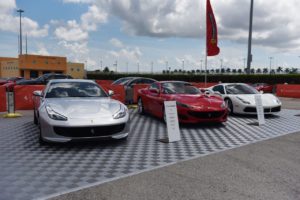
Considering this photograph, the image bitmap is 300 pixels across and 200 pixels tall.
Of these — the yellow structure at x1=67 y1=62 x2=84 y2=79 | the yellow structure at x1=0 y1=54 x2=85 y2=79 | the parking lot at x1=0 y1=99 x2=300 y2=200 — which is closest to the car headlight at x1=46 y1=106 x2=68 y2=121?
the parking lot at x1=0 y1=99 x2=300 y2=200

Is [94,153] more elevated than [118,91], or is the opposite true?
[118,91]

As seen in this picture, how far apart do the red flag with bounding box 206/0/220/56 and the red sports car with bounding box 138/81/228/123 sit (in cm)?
444

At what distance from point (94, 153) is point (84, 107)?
0.99 meters

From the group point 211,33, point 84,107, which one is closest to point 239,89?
point 211,33

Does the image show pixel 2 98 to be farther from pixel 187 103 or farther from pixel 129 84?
pixel 187 103

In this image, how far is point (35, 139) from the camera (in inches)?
275

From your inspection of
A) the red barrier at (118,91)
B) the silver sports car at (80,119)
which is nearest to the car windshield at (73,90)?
the silver sports car at (80,119)

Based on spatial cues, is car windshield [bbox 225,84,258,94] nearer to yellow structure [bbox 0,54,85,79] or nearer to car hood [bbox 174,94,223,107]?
car hood [bbox 174,94,223,107]

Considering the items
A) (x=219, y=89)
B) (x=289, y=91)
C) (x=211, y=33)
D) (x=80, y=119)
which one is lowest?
(x=80, y=119)

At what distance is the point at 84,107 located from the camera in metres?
6.24

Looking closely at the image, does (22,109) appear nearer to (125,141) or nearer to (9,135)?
(9,135)

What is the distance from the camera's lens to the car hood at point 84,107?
5992 mm

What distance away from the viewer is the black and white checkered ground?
13.9 ft

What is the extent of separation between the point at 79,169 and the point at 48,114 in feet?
5.32
